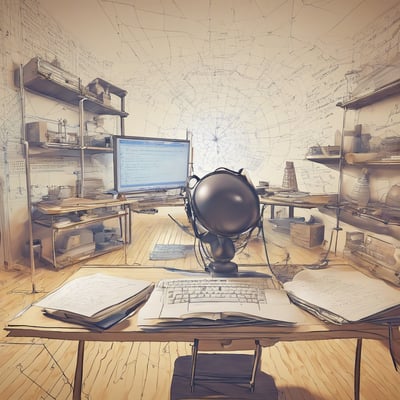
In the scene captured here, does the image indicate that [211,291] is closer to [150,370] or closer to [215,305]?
[215,305]

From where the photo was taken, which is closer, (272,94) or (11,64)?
(11,64)

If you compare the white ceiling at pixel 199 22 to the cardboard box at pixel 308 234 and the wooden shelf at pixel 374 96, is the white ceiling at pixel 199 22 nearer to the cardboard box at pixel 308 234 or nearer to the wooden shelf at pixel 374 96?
the wooden shelf at pixel 374 96

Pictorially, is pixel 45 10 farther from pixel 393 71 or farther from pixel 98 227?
pixel 393 71

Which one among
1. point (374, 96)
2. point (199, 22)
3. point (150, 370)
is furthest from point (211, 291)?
point (199, 22)

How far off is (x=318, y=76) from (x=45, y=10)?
111 inches

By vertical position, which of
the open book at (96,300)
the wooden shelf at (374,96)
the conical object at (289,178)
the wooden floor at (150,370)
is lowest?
the wooden floor at (150,370)

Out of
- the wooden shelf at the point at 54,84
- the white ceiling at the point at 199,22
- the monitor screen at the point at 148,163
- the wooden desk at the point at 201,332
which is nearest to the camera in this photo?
the wooden desk at the point at 201,332

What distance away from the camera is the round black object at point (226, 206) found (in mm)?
788

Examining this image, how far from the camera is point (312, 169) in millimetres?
3752

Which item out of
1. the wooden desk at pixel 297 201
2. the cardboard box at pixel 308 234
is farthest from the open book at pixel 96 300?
the cardboard box at pixel 308 234

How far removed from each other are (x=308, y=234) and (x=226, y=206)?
269cm

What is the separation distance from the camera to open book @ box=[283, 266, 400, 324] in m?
0.62

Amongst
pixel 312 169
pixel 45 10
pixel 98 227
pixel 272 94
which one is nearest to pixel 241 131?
pixel 272 94

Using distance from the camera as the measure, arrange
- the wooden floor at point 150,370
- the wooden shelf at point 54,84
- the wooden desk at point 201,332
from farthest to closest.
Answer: the wooden shelf at point 54,84
the wooden floor at point 150,370
the wooden desk at point 201,332
